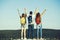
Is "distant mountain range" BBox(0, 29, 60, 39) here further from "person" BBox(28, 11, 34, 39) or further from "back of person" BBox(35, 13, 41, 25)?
"back of person" BBox(35, 13, 41, 25)

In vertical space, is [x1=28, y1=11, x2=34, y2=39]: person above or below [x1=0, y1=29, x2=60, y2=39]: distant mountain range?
above

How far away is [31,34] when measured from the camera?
665 centimetres

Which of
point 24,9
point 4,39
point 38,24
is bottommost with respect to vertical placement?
point 4,39

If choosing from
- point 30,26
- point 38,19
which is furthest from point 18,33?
point 38,19

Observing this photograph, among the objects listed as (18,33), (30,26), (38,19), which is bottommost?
(18,33)

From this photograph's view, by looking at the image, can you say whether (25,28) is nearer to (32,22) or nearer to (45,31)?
(32,22)

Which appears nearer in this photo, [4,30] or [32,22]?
[32,22]

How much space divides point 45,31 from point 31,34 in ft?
3.27

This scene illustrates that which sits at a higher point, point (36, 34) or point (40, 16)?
point (40, 16)

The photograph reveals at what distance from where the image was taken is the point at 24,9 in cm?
671

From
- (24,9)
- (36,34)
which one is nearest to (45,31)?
(36,34)

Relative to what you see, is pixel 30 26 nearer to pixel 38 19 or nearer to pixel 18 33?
pixel 38 19

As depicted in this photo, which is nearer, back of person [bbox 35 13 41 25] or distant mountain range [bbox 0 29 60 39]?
back of person [bbox 35 13 41 25]

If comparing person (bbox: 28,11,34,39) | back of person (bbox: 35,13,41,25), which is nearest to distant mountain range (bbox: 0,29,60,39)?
Result: person (bbox: 28,11,34,39)
